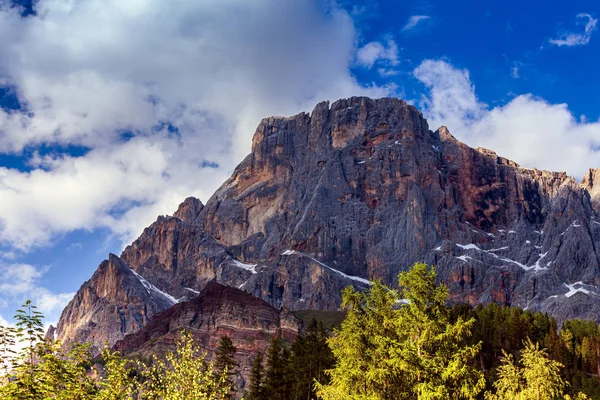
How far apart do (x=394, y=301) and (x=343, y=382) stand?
630 centimetres

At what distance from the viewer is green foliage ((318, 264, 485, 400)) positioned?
112ft

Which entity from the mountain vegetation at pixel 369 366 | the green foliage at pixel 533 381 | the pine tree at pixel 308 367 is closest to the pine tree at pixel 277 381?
the pine tree at pixel 308 367

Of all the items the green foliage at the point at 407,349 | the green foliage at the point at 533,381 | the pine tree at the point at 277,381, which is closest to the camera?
the green foliage at the point at 407,349

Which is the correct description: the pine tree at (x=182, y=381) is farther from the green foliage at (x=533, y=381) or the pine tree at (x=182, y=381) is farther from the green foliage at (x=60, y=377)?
the green foliage at (x=533, y=381)

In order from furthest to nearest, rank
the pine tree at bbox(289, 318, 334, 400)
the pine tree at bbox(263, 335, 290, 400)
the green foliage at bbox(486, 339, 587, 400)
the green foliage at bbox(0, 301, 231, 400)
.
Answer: the pine tree at bbox(263, 335, 290, 400) < the pine tree at bbox(289, 318, 334, 400) < the green foliage at bbox(486, 339, 587, 400) < the green foliage at bbox(0, 301, 231, 400)

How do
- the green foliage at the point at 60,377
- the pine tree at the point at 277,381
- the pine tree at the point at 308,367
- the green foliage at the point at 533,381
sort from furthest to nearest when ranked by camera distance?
1. the pine tree at the point at 277,381
2. the pine tree at the point at 308,367
3. the green foliage at the point at 533,381
4. the green foliage at the point at 60,377

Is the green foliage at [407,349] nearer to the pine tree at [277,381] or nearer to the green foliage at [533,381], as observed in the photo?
the green foliage at [533,381]

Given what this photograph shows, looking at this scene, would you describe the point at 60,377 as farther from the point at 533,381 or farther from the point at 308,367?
the point at 308,367

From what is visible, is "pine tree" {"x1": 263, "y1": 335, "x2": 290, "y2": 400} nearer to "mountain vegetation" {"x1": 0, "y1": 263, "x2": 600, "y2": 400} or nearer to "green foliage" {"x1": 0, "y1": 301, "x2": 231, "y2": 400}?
"mountain vegetation" {"x1": 0, "y1": 263, "x2": 600, "y2": 400}

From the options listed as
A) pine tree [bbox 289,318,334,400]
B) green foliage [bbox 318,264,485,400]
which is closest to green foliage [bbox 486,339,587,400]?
green foliage [bbox 318,264,485,400]

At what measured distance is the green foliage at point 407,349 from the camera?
112 ft

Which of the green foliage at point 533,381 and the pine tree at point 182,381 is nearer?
the pine tree at point 182,381

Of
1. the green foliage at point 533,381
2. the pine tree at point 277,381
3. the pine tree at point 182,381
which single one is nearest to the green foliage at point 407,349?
the green foliage at point 533,381

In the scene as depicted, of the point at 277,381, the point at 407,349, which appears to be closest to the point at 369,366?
the point at 407,349
